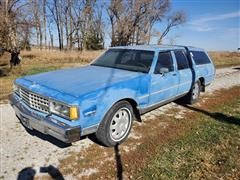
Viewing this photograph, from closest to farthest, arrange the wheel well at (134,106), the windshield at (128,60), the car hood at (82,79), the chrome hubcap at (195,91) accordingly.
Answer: the car hood at (82,79), the wheel well at (134,106), the windshield at (128,60), the chrome hubcap at (195,91)

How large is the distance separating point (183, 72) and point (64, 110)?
12.0 ft

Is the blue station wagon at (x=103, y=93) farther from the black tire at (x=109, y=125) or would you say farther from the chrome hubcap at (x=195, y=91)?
the chrome hubcap at (x=195, y=91)

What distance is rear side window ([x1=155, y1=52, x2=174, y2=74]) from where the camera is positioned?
5.43 m

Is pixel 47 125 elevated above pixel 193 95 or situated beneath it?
elevated above

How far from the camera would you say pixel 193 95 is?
24.2ft

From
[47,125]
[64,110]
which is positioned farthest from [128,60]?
[47,125]

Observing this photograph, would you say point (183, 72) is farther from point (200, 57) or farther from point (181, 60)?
point (200, 57)

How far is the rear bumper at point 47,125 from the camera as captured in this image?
3.58m

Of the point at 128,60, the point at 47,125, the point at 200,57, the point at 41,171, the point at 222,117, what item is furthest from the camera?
the point at 200,57

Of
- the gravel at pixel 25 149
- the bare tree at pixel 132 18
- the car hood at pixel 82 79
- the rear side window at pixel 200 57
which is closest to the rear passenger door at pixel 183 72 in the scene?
the rear side window at pixel 200 57

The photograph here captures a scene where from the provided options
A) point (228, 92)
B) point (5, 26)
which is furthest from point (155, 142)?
point (5, 26)

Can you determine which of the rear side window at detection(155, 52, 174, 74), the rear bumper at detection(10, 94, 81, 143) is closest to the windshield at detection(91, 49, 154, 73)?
the rear side window at detection(155, 52, 174, 74)

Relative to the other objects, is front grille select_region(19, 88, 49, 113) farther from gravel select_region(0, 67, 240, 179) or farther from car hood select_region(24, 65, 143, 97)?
gravel select_region(0, 67, 240, 179)

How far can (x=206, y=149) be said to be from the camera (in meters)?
4.50
